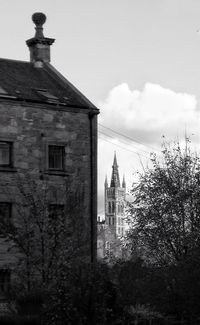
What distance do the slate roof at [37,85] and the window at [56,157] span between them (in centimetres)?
219

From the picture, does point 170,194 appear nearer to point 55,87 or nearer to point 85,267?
point 55,87

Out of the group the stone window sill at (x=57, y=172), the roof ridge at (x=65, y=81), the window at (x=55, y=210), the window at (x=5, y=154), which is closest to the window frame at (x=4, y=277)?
the window at (x=55, y=210)

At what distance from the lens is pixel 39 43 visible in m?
45.8

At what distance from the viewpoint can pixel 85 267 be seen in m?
24.5

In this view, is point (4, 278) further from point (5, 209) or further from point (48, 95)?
point (48, 95)

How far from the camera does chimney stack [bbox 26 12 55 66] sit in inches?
1804

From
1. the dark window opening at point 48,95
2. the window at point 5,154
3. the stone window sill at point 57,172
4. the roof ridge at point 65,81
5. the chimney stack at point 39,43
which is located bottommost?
the stone window sill at point 57,172

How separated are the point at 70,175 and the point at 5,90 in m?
5.18

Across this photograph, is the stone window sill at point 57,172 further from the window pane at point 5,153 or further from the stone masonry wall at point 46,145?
the window pane at point 5,153

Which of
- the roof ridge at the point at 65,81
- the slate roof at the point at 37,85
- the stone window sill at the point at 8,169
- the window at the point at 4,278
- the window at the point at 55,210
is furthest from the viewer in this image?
the roof ridge at the point at 65,81

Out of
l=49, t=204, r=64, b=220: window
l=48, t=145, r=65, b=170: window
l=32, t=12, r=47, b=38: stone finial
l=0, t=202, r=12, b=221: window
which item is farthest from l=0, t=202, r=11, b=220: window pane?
l=32, t=12, r=47, b=38: stone finial

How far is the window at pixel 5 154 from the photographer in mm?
38791

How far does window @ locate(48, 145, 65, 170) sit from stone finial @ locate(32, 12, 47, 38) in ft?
26.7

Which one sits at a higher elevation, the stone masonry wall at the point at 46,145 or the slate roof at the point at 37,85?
the slate roof at the point at 37,85
